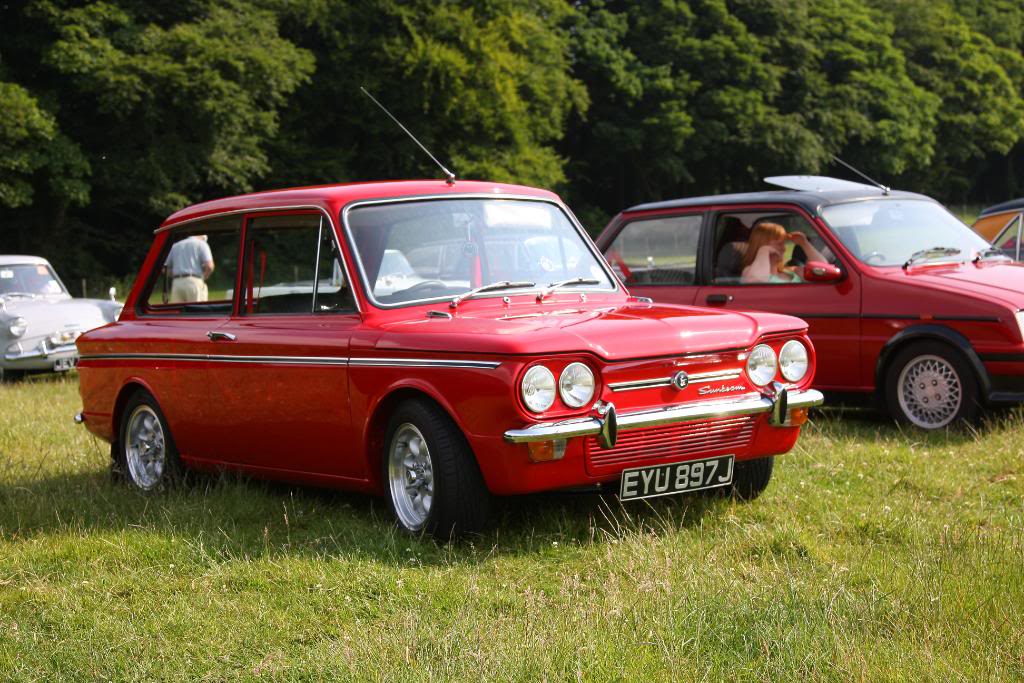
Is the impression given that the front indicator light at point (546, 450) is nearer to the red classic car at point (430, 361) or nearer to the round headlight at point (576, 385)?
the red classic car at point (430, 361)

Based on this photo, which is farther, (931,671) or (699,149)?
(699,149)

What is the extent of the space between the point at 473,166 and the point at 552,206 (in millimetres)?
44424

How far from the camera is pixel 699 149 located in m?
64.9

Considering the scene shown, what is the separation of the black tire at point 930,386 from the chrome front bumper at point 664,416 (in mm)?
2928

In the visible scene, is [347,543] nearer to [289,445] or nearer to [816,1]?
[289,445]

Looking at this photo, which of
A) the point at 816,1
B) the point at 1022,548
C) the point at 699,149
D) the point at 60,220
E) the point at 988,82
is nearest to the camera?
the point at 1022,548

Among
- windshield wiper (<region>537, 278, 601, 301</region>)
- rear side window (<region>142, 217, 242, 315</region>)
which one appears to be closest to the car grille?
windshield wiper (<region>537, 278, 601, 301</region>)

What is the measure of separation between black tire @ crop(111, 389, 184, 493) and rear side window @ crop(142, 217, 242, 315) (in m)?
0.61

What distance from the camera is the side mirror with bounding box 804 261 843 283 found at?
10055 millimetres

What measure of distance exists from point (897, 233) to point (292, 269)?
5085 mm

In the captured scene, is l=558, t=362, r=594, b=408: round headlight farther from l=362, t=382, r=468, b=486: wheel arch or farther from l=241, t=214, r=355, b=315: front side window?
l=241, t=214, r=355, b=315: front side window

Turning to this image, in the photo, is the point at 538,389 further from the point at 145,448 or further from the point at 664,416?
the point at 145,448

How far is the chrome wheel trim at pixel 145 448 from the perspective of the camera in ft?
27.6

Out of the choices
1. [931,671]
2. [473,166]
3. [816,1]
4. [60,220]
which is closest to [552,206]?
[931,671]
